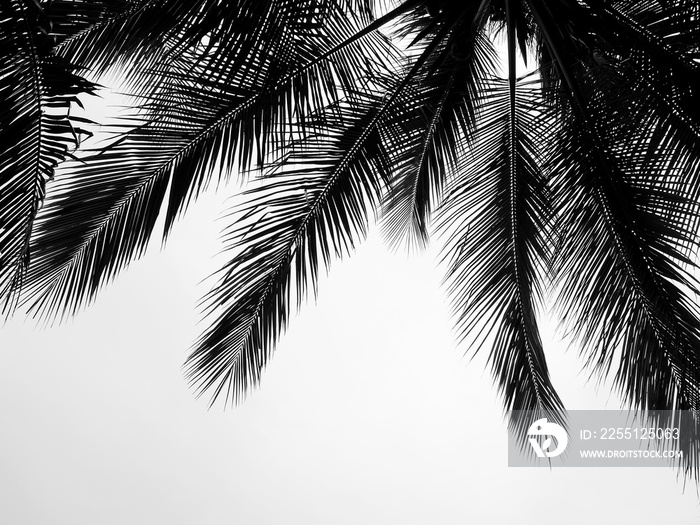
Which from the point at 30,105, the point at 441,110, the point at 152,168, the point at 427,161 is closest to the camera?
the point at 30,105

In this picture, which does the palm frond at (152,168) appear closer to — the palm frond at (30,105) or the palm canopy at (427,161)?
the palm canopy at (427,161)

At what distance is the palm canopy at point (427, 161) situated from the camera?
2.99 m

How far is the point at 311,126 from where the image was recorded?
11.2 ft

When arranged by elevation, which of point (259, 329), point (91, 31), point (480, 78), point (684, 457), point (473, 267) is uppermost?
point (480, 78)

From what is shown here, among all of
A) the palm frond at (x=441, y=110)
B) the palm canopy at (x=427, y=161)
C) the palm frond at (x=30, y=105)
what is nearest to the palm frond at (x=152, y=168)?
the palm canopy at (x=427, y=161)

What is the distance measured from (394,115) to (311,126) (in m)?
0.57

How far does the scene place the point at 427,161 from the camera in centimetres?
423

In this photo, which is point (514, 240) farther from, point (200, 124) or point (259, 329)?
point (200, 124)

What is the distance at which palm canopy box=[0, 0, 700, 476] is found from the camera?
118 inches

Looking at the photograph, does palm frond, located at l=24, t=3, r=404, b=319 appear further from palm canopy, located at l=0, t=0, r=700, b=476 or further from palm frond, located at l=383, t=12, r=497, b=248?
palm frond, located at l=383, t=12, r=497, b=248

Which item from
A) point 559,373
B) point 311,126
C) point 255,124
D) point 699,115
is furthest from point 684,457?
point 559,373

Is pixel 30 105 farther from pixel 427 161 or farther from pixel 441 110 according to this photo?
pixel 427 161

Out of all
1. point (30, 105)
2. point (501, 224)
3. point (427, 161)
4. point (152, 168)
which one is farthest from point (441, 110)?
point (30, 105)

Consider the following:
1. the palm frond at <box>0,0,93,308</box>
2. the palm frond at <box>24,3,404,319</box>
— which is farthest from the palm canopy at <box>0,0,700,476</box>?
the palm frond at <box>0,0,93,308</box>
